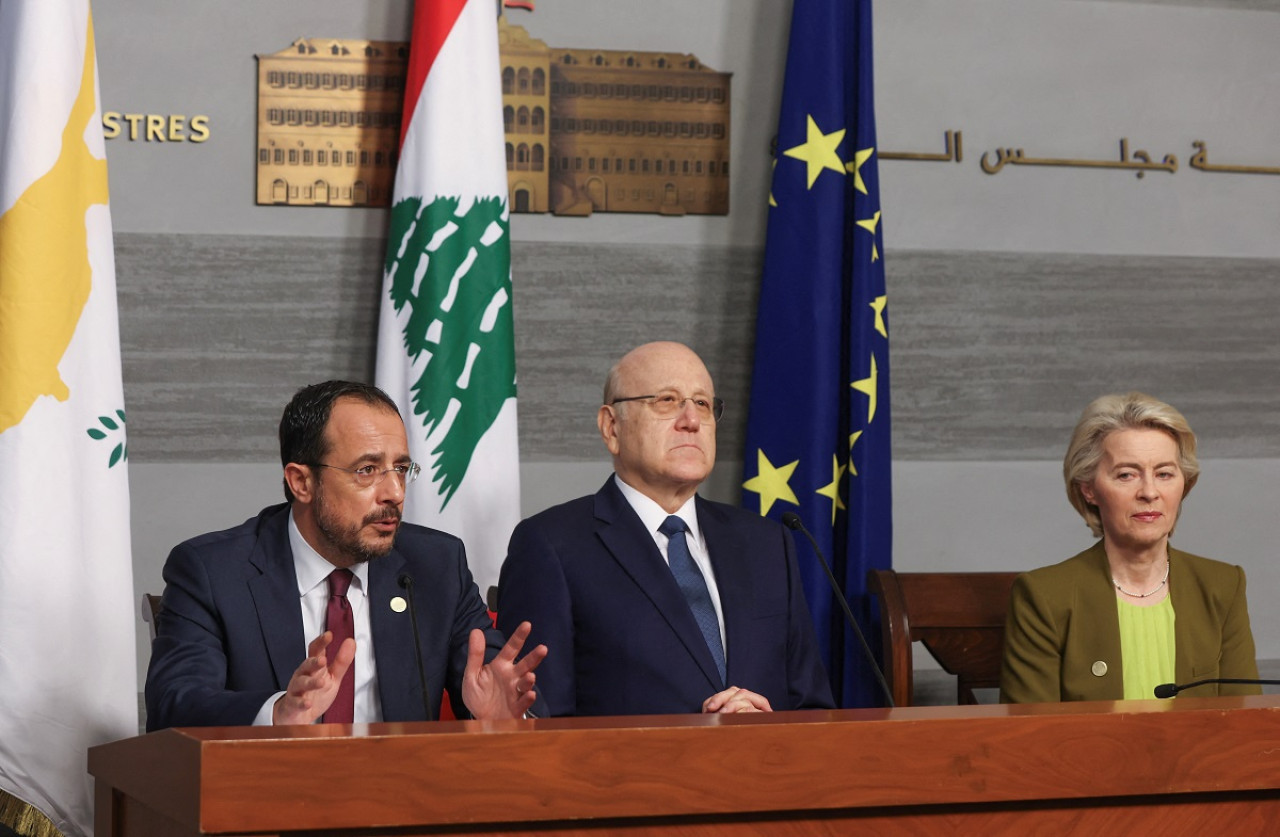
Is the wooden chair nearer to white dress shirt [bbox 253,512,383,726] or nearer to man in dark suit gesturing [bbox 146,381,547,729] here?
man in dark suit gesturing [bbox 146,381,547,729]

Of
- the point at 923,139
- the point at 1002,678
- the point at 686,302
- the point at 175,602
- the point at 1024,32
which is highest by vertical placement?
the point at 1024,32

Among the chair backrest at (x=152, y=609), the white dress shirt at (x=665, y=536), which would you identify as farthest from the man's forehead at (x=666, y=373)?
the chair backrest at (x=152, y=609)

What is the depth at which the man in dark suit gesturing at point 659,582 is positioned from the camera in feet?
9.22

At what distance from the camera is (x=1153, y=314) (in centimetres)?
428

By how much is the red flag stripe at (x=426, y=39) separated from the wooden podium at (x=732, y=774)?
2223mm

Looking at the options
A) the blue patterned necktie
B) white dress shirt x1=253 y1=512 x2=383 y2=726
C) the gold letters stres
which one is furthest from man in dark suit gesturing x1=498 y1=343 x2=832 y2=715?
the gold letters stres

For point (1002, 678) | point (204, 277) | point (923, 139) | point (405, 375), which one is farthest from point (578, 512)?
point (923, 139)

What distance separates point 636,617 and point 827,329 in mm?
1246

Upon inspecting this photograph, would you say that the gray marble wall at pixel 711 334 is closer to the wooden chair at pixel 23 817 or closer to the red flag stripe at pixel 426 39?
the red flag stripe at pixel 426 39

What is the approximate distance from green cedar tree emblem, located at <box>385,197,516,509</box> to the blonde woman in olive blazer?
4.38 feet

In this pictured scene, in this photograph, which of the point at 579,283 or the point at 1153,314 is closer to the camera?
the point at 579,283

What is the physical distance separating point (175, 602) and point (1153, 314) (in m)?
2.99

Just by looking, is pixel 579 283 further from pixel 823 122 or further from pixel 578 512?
pixel 578 512

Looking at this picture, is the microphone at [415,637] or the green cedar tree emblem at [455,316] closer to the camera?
the microphone at [415,637]
